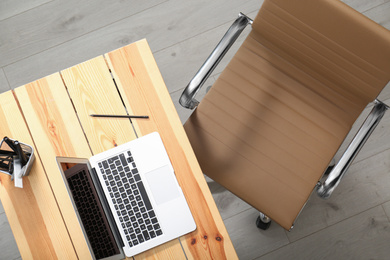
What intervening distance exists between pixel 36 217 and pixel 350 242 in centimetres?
154

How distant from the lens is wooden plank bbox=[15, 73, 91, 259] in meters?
1.39

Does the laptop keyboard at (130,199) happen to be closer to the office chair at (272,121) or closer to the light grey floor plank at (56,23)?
the office chair at (272,121)

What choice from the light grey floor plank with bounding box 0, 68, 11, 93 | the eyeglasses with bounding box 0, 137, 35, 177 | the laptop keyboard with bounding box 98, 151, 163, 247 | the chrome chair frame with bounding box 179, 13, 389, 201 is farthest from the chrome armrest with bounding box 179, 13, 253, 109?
the light grey floor plank with bounding box 0, 68, 11, 93

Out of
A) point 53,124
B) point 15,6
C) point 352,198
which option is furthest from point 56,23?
point 352,198

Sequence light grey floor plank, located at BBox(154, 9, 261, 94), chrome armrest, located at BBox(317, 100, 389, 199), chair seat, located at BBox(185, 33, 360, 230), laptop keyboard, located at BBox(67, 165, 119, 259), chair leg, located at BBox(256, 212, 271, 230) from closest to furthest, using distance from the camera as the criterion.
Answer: laptop keyboard, located at BBox(67, 165, 119, 259), chrome armrest, located at BBox(317, 100, 389, 199), chair seat, located at BBox(185, 33, 360, 230), chair leg, located at BBox(256, 212, 271, 230), light grey floor plank, located at BBox(154, 9, 261, 94)

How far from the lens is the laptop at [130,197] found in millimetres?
1296

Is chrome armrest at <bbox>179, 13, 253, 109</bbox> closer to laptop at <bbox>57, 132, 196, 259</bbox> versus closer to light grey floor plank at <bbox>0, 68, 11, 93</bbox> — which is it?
laptop at <bbox>57, 132, 196, 259</bbox>

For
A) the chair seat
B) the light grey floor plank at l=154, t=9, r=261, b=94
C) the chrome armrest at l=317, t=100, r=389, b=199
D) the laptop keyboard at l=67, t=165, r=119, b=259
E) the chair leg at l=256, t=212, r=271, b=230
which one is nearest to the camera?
the laptop keyboard at l=67, t=165, r=119, b=259

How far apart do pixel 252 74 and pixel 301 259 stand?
1.03 metres

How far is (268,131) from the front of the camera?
1.58 meters

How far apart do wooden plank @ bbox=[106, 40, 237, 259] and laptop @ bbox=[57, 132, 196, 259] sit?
0.10 feet

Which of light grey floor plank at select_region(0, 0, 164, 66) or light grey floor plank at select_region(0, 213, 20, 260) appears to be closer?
light grey floor plank at select_region(0, 213, 20, 260)

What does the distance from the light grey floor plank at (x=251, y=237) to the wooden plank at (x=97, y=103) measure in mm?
927

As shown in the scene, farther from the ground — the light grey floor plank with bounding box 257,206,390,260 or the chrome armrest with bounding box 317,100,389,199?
the chrome armrest with bounding box 317,100,389,199
